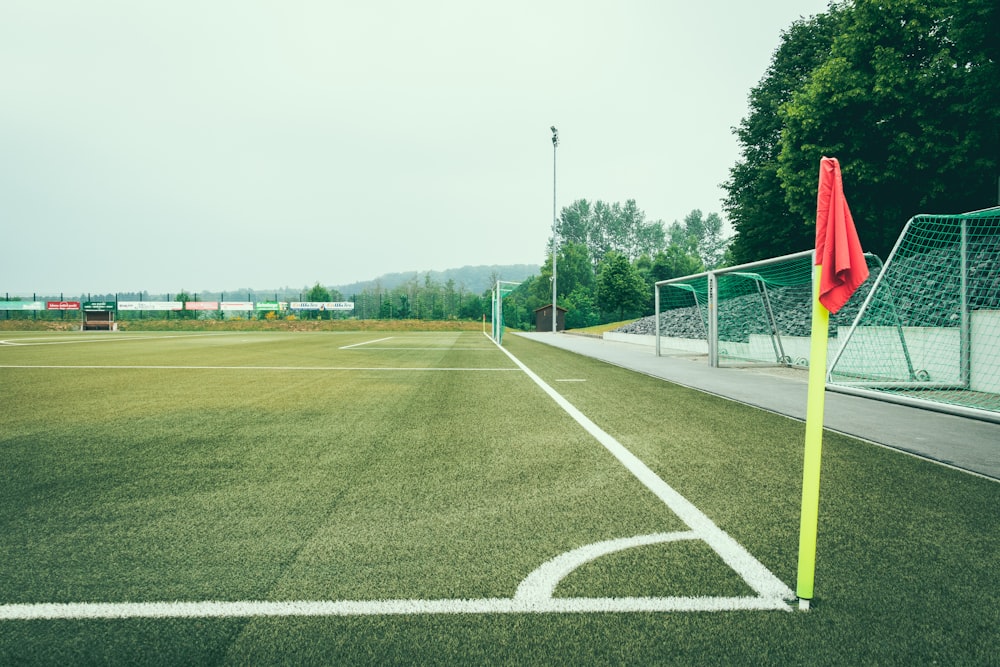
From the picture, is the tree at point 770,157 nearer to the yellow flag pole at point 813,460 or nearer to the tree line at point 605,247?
the yellow flag pole at point 813,460

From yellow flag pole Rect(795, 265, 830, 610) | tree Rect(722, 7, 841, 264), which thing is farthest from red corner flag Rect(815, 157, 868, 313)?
tree Rect(722, 7, 841, 264)

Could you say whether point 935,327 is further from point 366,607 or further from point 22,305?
point 22,305

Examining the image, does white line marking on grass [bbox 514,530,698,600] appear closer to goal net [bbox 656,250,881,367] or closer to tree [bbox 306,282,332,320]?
goal net [bbox 656,250,881,367]

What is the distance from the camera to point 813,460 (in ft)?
7.55

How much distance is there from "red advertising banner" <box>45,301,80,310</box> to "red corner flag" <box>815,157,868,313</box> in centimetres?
8446

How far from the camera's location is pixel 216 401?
780 centimetres

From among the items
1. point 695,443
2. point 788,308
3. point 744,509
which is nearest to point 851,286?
point 744,509

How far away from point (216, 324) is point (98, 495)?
6971 cm

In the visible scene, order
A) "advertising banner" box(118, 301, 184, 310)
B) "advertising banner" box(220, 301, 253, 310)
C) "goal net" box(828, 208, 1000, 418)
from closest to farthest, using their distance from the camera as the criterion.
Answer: "goal net" box(828, 208, 1000, 418) < "advertising banner" box(118, 301, 184, 310) < "advertising banner" box(220, 301, 253, 310)

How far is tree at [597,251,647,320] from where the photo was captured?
191 ft

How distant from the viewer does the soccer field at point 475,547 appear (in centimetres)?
197

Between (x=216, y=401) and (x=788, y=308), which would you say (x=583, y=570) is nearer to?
(x=216, y=401)

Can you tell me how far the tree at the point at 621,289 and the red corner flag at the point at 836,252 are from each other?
5715 centimetres

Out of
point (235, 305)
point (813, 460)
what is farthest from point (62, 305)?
point (813, 460)
